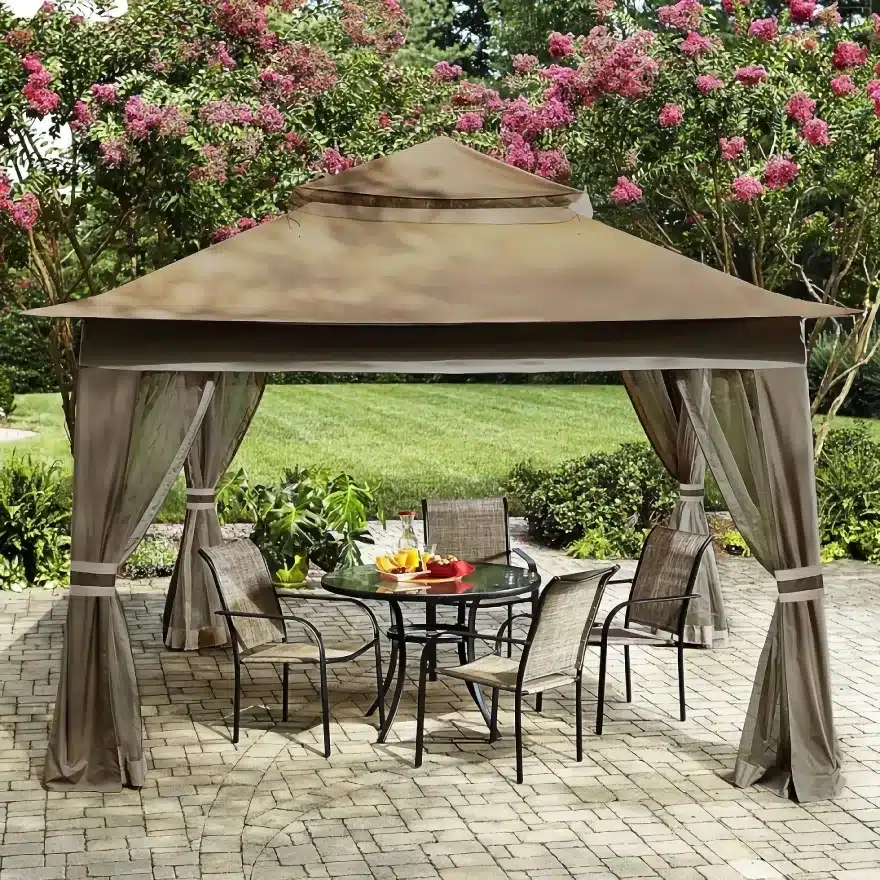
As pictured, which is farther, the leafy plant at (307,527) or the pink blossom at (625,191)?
the leafy plant at (307,527)

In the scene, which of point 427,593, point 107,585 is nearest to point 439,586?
point 427,593

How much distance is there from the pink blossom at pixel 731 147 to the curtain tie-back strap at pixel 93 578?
20.8 ft

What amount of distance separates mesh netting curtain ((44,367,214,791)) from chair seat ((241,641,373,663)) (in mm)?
816

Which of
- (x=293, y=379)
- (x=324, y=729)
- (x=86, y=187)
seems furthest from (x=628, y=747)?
(x=293, y=379)

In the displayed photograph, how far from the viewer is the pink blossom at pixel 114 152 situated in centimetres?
1013

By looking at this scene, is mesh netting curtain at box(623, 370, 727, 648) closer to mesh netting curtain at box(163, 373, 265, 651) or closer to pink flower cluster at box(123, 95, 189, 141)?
mesh netting curtain at box(163, 373, 265, 651)

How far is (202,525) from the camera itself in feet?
30.1

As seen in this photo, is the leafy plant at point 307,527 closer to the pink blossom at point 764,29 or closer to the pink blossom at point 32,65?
the pink blossom at point 32,65

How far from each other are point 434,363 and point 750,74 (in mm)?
5283

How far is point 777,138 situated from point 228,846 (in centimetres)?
783

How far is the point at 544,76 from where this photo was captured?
1196 cm

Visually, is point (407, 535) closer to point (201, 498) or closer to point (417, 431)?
point (201, 498)

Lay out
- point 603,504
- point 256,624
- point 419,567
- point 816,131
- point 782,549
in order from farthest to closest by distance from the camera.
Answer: point 603,504, point 816,131, point 419,567, point 256,624, point 782,549

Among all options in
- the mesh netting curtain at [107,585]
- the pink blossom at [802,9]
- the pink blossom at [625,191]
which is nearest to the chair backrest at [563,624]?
the mesh netting curtain at [107,585]
